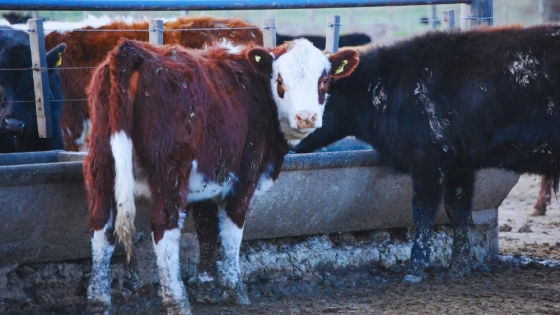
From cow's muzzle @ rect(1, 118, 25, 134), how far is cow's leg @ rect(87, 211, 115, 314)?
9.73 feet

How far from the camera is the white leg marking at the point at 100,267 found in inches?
192

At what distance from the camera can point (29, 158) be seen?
6.38 meters

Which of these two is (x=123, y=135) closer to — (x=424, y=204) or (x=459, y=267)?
(x=424, y=204)

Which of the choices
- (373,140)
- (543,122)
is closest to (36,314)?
(373,140)

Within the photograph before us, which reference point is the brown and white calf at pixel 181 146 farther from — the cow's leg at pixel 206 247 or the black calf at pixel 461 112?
the black calf at pixel 461 112

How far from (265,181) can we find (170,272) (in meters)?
1.20

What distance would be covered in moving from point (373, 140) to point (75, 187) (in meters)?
2.63

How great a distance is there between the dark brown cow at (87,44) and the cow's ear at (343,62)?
287 cm

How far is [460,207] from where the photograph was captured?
23.4 feet

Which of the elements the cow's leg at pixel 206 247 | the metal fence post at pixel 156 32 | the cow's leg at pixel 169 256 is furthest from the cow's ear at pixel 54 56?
the cow's leg at pixel 169 256

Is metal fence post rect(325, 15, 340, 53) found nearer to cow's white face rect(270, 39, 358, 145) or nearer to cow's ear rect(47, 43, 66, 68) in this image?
cow's white face rect(270, 39, 358, 145)

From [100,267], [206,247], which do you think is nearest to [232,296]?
[206,247]

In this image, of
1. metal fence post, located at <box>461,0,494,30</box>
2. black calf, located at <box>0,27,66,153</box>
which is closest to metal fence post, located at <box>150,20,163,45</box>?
black calf, located at <box>0,27,66,153</box>

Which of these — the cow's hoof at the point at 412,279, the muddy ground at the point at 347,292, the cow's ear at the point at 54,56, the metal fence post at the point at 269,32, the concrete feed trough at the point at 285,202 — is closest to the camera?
the concrete feed trough at the point at 285,202
